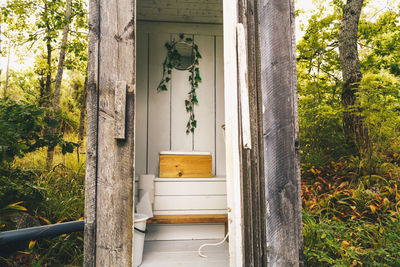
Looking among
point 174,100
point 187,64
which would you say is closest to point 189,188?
point 174,100

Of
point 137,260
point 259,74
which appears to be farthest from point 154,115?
point 259,74

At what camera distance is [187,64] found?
356cm

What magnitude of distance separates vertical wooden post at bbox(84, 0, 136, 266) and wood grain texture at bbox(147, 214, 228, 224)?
1158mm

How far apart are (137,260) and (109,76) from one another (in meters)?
1.50

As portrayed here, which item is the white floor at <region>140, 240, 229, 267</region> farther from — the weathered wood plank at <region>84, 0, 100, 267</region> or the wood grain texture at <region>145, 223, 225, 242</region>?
the weathered wood plank at <region>84, 0, 100, 267</region>

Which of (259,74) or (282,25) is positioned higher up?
(282,25)

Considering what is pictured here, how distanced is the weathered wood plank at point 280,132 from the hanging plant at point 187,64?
1934 mm

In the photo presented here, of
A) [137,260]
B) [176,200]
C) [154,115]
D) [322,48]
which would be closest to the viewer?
[137,260]

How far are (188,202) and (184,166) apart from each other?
0.40 metres

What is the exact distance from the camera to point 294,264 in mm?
1494

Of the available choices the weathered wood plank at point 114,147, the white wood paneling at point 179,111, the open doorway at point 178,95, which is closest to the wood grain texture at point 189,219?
the open doorway at point 178,95

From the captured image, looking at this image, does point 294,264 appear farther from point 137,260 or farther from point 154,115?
point 154,115

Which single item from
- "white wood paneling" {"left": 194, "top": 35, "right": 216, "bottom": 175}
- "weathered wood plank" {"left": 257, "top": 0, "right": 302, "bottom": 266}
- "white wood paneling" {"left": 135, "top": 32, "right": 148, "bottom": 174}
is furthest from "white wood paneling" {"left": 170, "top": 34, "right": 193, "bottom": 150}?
"weathered wood plank" {"left": 257, "top": 0, "right": 302, "bottom": 266}

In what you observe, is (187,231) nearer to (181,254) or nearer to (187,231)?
(187,231)
